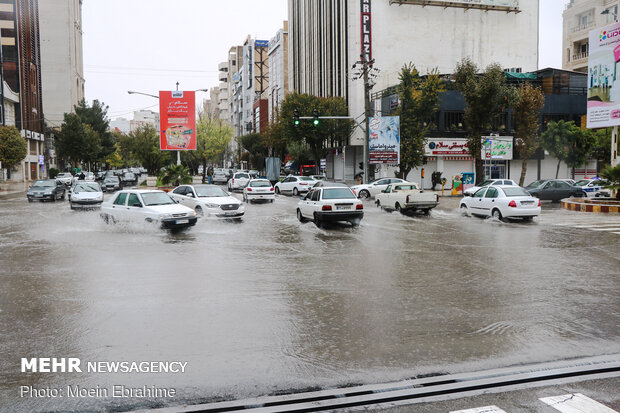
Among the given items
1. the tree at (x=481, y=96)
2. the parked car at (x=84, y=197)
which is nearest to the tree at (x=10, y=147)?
the parked car at (x=84, y=197)

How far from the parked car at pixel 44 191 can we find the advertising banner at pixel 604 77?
107 feet

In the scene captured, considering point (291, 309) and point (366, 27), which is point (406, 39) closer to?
point (366, 27)

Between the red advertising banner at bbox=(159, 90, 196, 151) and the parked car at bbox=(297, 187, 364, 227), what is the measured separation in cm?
2621

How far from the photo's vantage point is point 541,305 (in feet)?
26.2

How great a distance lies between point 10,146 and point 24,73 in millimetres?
25287

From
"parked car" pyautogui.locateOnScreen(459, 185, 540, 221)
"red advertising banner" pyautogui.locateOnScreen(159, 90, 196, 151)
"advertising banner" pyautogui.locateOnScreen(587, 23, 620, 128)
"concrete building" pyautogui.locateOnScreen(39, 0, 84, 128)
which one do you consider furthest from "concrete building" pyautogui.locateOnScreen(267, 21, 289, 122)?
"parked car" pyautogui.locateOnScreen(459, 185, 540, 221)

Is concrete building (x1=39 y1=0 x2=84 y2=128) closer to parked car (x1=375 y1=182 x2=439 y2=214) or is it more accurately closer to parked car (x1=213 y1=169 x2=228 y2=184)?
parked car (x1=213 y1=169 x2=228 y2=184)

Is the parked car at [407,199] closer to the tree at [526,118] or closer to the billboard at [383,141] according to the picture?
the billboard at [383,141]

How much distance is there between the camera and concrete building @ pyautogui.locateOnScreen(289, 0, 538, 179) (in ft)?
206

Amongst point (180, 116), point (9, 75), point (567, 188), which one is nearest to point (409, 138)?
point (567, 188)

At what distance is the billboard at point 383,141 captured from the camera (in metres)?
37.0

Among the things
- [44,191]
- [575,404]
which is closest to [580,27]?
[44,191]

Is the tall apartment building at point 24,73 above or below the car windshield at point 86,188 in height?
above

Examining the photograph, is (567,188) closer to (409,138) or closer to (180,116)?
(409,138)
